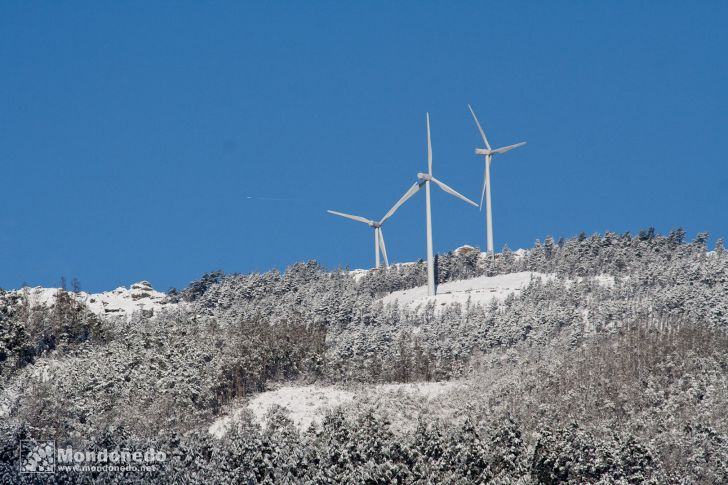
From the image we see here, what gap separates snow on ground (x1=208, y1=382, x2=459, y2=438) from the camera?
390ft

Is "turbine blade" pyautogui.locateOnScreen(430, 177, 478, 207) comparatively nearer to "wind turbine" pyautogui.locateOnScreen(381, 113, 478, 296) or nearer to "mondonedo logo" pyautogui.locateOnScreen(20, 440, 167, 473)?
"wind turbine" pyautogui.locateOnScreen(381, 113, 478, 296)

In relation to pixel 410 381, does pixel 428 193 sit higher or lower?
higher

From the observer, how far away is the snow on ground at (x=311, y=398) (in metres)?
119

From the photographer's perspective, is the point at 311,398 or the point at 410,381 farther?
the point at 410,381

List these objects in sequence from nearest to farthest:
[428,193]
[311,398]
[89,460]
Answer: [89,460] < [311,398] < [428,193]

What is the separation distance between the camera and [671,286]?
173m

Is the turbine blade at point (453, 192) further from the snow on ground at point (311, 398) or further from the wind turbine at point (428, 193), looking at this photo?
the snow on ground at point (311, 398)

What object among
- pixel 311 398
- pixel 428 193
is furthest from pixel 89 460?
pixel 428 193

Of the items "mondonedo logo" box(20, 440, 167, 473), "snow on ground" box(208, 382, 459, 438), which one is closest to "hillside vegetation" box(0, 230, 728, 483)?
"mondonedo logo" box(20, 440, 167, 473)

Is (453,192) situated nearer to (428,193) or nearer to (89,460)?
(428,193)

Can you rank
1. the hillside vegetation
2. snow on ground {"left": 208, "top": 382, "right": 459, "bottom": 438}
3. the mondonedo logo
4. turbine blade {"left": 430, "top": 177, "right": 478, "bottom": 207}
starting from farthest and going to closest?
turbine blade {"left": 430, "top": 177, "right": 478, "bottom": 207} → snow on ground {"left": 208, "top": 382, "right": 459, "bottom": 438} → the mondonedo logo → the hillside vegetation

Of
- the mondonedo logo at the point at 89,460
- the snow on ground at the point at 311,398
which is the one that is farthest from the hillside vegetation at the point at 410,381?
the snow on ground at the point at 311,398

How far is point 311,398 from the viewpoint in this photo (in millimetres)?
127438

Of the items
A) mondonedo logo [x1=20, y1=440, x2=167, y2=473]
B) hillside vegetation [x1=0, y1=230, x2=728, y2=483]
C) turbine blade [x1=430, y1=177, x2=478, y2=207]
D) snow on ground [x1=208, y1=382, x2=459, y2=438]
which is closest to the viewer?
hillside vegetation [x1=0, y1=230, x2=728, y2=483]
